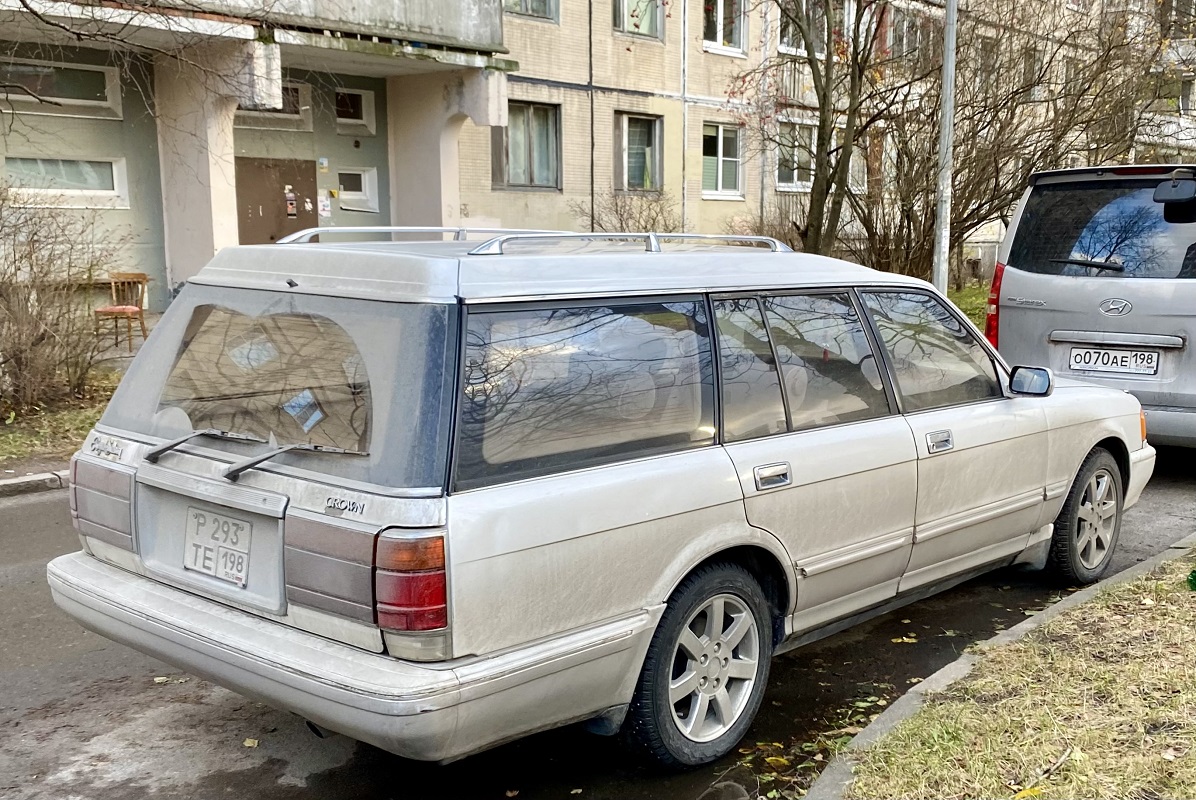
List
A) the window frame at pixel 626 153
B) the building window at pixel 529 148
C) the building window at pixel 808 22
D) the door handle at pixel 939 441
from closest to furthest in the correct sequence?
the door handle at pixel 939 441 → the building window at pixel 808 22 → the building window at pixel 529 148 → the window frame at pixel 626 153

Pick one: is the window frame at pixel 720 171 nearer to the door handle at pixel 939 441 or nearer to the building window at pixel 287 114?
the building window at pixel 287 114

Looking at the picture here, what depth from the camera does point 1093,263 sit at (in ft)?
24.0

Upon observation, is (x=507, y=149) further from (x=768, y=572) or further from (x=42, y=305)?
(x=768, y=572)

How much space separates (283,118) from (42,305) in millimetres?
8674

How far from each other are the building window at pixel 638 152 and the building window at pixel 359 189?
5.81 meters

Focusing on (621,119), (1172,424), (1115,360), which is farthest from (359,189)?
(1172,424)

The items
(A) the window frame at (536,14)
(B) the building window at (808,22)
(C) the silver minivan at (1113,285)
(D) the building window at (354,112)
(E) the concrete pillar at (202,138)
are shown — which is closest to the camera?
(C) the silver minivan at (1113,285)

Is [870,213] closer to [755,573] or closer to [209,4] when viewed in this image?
[209,4]

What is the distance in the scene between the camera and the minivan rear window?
7086 mm

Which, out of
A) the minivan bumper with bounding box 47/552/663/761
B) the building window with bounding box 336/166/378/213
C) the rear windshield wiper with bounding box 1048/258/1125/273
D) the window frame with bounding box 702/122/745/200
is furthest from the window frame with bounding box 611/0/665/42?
the minivan bumper with bounding box 47/552/663/761

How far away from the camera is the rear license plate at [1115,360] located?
23.4 ft

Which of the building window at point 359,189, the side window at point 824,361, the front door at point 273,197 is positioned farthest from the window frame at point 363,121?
the side window at point 824,361

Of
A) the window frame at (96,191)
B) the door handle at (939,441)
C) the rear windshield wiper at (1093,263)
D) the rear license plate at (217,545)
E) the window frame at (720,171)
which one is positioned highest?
the window frame at (720,171)

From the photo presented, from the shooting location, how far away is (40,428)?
9.25 metres
